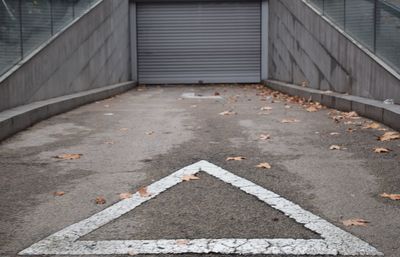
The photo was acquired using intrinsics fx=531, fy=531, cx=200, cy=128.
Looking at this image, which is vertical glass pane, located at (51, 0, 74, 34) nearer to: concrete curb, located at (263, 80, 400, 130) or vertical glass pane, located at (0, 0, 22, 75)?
vertical glass pane, located at (0, 0, 22, 75)

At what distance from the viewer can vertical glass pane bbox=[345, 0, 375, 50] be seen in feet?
31.9

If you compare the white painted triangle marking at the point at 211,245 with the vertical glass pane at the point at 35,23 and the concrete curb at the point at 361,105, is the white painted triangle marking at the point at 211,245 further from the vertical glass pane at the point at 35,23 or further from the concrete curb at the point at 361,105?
the vertical glass pane at the point at 35,23

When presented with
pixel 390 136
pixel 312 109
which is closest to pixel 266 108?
pixel 312 109

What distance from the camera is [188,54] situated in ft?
74.4

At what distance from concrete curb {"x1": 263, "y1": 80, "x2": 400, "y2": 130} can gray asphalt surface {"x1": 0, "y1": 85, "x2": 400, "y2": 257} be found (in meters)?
0.31

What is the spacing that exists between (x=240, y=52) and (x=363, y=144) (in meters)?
16.1

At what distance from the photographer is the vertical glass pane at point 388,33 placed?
866 centimetres

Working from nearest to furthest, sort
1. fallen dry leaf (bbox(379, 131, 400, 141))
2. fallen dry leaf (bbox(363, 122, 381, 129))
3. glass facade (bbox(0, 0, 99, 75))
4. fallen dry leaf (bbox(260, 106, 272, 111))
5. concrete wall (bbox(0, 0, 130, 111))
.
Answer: fallen dry leaf (bbox(379, 131, 400, 141)) → fallen dry leaf (bbox(363, 122, 381, 129)) → glass facade (bbox(0, 0, 99, 75)) → concrete wall (bbox(0, 0, 130, 111)) → fallen dry leaf (bbox(260, 106, 272, 111))

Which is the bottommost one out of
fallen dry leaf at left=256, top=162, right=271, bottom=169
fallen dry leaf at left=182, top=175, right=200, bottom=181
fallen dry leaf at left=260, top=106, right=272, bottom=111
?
fallen dry leaf at left=182, top=175, right=200, bottom=181

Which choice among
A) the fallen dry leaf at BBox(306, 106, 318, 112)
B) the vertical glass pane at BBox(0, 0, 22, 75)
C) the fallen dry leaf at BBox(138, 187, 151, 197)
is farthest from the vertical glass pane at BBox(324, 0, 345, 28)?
the fallen dry leaf at BBox(138, 187, 151, 197)

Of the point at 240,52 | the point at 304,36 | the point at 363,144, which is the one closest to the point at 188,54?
the point at 240,52

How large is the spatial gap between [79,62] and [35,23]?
117 inches

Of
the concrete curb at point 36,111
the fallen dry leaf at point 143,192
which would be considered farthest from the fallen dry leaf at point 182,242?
the concrete curb at point 36,111

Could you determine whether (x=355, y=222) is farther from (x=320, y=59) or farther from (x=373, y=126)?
(x=320, y=59)
